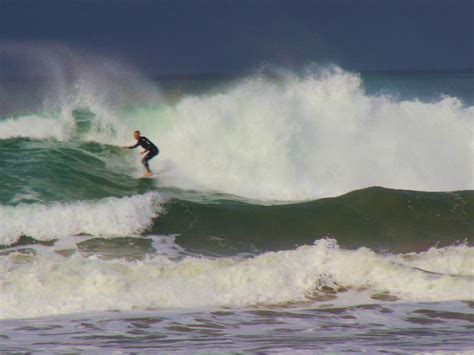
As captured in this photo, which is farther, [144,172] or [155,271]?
[144,172]

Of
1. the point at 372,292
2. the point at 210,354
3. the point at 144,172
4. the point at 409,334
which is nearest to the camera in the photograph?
the point at 210,354

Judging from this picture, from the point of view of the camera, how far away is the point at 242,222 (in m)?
16.2

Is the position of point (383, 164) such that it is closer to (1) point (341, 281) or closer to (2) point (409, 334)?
(1) point (341, 281)

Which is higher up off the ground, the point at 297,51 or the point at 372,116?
the point at 297,51

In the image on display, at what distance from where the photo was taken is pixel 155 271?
12133 millimetres

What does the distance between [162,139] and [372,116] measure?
17.6ft

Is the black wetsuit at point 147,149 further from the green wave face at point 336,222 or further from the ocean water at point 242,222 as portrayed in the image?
the green wave face at point 336,222

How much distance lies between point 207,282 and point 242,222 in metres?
4.54

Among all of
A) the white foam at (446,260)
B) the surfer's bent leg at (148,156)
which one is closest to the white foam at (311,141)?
the surfer's bent leg at (148,156)

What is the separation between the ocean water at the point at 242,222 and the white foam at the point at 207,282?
3cm

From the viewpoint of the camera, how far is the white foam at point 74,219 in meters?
14.6

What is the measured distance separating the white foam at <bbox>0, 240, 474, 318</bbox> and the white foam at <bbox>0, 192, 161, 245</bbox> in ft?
6.65

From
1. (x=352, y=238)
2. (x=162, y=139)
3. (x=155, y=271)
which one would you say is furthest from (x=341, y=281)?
(x=162, y=139)

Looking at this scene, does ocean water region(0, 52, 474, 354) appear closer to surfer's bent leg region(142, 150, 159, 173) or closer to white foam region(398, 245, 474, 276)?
white foam region(398, 245, 474, 276)
